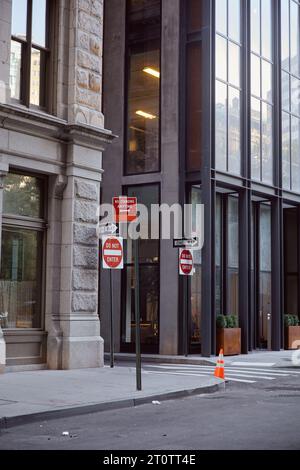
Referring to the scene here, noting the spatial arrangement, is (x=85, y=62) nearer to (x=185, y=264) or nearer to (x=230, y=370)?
(x=185, y=264)

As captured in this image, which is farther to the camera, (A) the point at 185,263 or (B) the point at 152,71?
(B) the point at 152,71

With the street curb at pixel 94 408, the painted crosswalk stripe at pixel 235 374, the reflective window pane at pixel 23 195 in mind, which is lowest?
the painted crosswalk stripe at pixel 235 374

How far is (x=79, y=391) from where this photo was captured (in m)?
13.1

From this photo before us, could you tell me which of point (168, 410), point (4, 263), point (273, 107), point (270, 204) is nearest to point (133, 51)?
point (273, 107)

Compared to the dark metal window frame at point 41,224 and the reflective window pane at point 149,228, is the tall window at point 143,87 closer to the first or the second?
the reflective window pane at point 149,228

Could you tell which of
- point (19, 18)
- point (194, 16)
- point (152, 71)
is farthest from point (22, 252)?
point (194, 16)

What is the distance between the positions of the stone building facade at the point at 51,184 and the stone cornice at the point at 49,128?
0.03m

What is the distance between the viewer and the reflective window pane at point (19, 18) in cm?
1708

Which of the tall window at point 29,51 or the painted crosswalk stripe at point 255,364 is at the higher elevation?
the tall window at point 29,51

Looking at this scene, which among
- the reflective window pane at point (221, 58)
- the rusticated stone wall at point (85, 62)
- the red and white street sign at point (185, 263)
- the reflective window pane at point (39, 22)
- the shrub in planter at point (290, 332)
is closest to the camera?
the reflective window pane at point (39, 22)

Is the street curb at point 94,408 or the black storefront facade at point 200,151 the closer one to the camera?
the street curb at point 94,408

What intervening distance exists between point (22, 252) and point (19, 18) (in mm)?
5479

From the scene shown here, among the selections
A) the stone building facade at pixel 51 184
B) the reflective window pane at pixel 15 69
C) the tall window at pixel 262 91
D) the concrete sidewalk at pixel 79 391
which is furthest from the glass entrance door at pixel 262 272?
the reflective window pane at pixel 15 69
